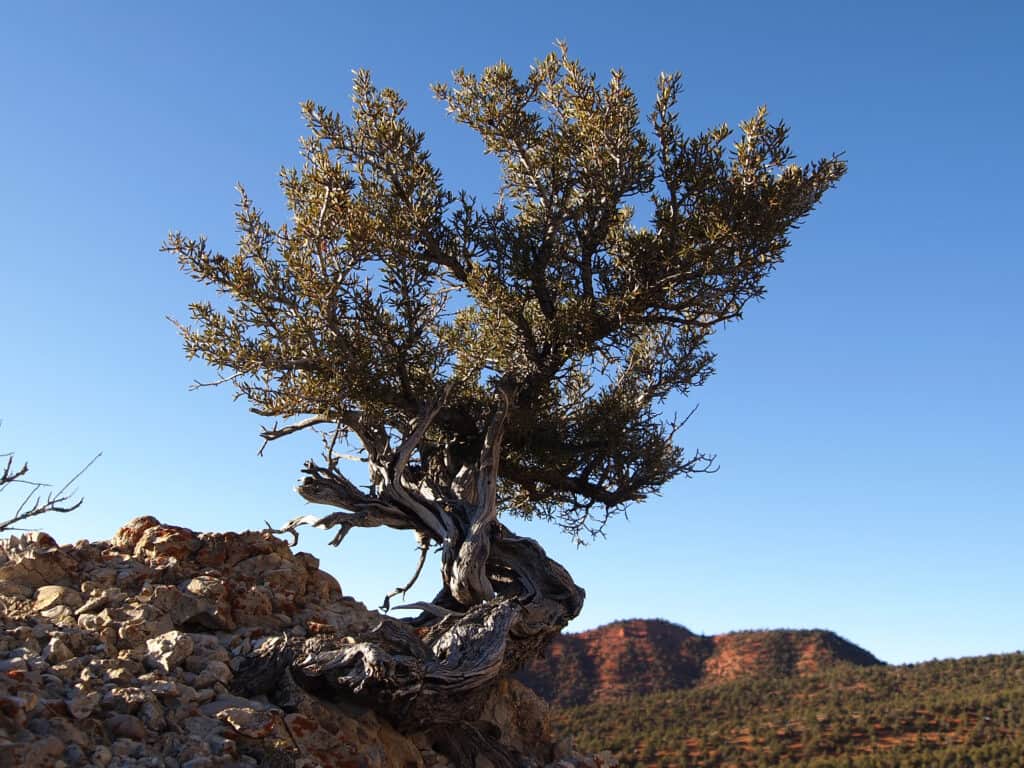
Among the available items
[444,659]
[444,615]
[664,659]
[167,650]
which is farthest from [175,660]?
[664,659]

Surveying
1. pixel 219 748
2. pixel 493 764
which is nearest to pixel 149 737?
pixel 219 748

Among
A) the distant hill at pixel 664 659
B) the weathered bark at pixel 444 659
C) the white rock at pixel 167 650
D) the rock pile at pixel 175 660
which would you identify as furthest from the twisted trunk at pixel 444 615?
the distant hill at pixel 664 659

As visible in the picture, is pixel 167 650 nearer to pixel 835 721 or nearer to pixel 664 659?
pixel 835 721

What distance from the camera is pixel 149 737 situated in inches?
348

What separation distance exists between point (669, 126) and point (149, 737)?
11566 millimetres

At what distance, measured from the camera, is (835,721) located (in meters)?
43.0

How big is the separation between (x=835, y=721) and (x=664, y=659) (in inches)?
1191

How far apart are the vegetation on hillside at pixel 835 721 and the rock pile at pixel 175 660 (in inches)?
1084

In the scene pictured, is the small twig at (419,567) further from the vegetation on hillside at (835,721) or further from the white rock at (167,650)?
the vegetation on hillside at (835,721)

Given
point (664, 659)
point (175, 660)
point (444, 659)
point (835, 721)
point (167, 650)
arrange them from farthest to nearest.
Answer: point (664, 659)
point (835, 721)
point (444, 659)
point (167, 650)
point (175, 660)

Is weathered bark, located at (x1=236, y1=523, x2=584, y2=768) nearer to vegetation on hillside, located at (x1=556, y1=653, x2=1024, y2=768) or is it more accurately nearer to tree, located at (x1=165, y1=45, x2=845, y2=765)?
tree, located at (x1=165, y1=45, x2=845, y2=765)

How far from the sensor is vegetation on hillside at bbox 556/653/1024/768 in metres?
38.2

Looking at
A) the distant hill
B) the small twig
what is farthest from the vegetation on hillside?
the small twig

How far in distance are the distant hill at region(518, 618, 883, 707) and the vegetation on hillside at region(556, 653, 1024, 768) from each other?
11.9 m
